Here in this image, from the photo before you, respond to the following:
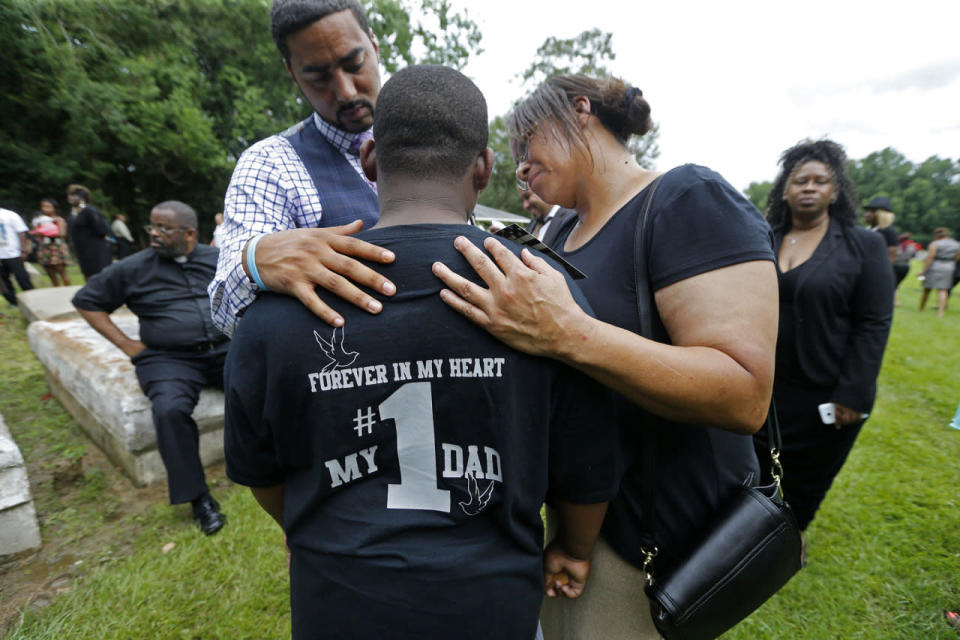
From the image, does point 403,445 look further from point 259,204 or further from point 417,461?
A: point 259,204

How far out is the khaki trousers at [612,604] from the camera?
138 cm

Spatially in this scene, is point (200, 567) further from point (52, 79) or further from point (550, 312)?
point (52, 79)

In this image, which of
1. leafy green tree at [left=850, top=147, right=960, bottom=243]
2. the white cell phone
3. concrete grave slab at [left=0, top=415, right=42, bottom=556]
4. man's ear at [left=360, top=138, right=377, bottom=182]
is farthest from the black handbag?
leafy green tree at [left=850, top=147, right=960, bottom=243]

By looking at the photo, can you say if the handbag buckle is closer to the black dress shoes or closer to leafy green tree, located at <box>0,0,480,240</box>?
the black dress shoes

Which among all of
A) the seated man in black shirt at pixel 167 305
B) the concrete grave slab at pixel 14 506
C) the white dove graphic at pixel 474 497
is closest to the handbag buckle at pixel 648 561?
the white dove graphic at pixel 474 497

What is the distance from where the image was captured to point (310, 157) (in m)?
1.55

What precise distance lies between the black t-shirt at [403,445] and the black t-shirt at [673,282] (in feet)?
1.14

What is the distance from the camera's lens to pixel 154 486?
359cm

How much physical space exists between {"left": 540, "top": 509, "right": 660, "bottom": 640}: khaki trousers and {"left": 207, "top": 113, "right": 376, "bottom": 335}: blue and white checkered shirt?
4.54 feet

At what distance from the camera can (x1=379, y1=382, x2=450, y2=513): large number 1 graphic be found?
967mm

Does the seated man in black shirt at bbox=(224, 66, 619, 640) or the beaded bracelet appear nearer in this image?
the seated man in black shirt at bbox=(224, 66, 619, 640)

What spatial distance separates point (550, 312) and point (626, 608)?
1090mm

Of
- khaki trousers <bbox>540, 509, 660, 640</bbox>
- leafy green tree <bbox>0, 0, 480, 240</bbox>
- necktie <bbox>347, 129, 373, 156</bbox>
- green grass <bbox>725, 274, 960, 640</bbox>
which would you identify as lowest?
green grass <bbox>725, 274, 960, 640</bbox>

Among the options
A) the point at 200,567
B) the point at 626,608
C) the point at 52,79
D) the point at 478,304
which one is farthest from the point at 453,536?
the point at 52,79
